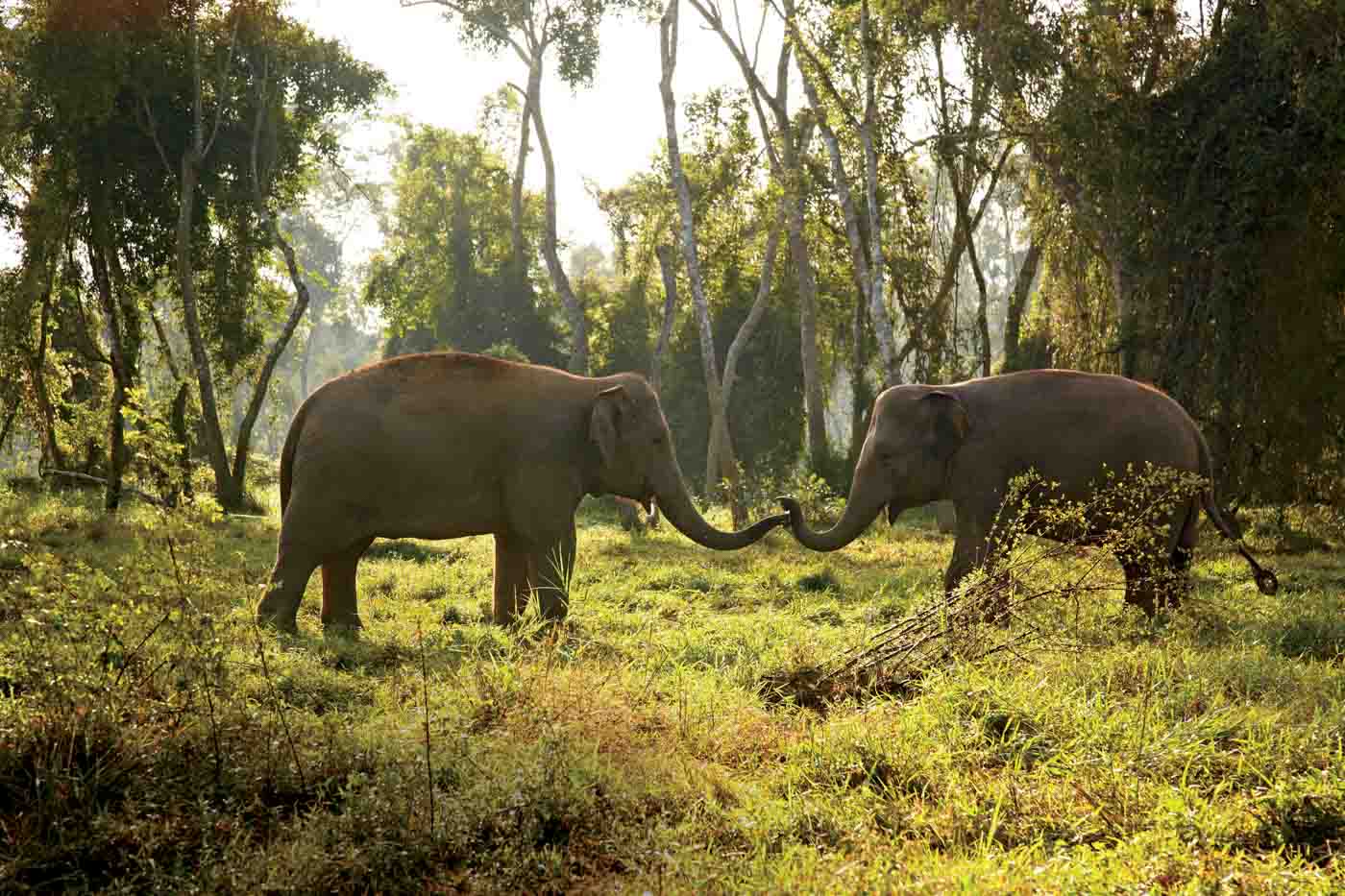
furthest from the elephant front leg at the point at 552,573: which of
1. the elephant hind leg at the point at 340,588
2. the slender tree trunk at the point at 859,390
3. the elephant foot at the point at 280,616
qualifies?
the slender tree trunk at the point at 859,390

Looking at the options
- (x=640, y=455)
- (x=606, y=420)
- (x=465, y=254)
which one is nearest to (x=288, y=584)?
(x=606, y=420)

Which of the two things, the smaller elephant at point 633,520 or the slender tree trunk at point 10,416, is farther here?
the slender tree trunk at point 10,416

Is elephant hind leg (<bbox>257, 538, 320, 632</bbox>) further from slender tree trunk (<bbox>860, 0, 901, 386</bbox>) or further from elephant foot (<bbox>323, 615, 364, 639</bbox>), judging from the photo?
slender tree trunk (<bbox>860, 0, 901, 386</bbox>)

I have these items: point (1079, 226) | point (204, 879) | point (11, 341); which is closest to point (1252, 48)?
point (1079, 226)

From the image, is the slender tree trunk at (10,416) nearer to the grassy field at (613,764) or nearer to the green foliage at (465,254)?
the grassy field at (613,764)

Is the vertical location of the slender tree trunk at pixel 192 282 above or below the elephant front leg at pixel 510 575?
above

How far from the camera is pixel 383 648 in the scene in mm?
6504

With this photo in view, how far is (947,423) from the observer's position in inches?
326

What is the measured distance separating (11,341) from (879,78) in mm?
12216

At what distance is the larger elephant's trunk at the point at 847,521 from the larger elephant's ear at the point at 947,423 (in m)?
0.56

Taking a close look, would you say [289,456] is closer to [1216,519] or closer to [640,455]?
[640,455]

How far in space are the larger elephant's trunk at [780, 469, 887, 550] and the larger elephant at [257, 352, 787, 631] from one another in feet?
0.56

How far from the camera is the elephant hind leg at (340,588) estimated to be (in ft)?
24.8

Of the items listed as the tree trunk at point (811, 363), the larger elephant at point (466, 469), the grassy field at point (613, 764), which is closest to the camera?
the grassy field at point (613, 764)
